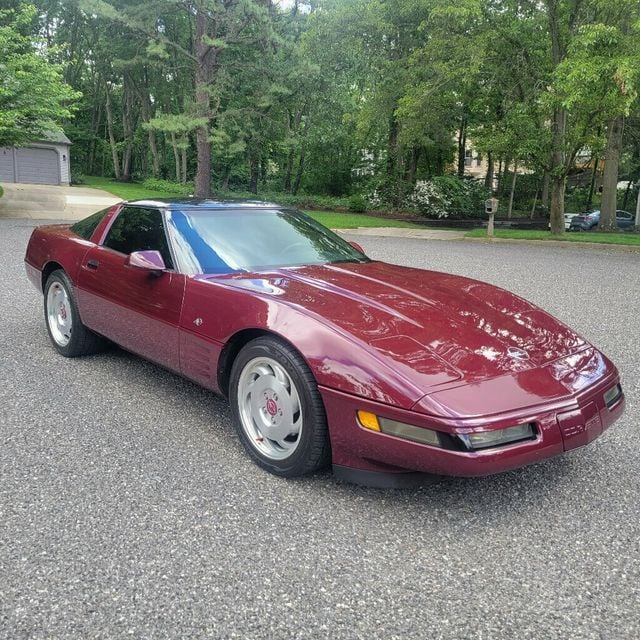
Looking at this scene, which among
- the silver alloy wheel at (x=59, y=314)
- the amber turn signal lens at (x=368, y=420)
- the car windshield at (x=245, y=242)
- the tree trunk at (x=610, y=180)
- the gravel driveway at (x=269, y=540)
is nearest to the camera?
the gravel driveway at (x=269, y=540)

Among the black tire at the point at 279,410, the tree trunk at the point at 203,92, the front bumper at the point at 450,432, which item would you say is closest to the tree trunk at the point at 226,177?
the tree trunk at the point at 203,92

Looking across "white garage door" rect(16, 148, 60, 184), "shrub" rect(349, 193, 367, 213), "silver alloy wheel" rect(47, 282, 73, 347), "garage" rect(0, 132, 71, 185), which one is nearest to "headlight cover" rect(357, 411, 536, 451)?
"silver alloy wheel" rect(47, 282, 73, 347)

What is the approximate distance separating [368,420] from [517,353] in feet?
2.72

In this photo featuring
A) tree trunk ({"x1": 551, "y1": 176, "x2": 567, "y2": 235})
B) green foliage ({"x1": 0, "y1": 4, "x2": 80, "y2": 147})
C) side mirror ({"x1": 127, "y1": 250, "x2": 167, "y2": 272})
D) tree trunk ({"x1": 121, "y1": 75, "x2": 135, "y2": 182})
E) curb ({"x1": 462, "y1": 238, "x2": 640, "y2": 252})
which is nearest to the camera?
side mirror ({"x1": 127, "y1": 250, "x2": 167, "y2": 272})

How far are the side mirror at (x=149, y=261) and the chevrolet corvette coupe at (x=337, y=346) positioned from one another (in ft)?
0.04

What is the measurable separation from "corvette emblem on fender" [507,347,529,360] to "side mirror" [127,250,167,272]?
2030mm

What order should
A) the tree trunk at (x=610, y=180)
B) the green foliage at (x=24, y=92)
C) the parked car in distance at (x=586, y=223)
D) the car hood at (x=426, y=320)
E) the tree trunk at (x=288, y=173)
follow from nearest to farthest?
1. the car hood at (x=426, y=320)
2. the green foliage at (x=24, y=92)
3. the tree trunk at (x=610, y=180)
4. the parked car in distance at (x=586, y=223)
5. the tree trunk at (x=288, y=173)

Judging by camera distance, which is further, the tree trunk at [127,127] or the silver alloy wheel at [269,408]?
the tree trunk at [127,127]

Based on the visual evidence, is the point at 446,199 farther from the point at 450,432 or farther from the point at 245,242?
the point at 450,432

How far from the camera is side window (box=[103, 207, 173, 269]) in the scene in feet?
12.7

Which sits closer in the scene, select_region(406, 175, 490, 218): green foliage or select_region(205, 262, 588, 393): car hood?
select_region(205, 262, 588, 393): car hood

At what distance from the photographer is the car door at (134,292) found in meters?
3.57

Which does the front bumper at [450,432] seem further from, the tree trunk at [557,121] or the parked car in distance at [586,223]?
the parked car in distance at [586,223]

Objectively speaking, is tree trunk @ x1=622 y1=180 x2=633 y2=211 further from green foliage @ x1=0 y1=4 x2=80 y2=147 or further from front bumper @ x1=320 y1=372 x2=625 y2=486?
front bumper @ x1=320 y1=372 x2=625 y2=486
